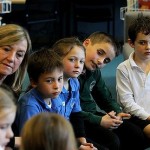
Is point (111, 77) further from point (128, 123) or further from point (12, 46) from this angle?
point (12, 46)

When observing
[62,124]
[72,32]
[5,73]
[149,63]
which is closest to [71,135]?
[62,124]

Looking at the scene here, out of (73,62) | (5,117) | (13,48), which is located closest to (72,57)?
(73,62)

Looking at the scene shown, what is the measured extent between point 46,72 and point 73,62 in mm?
217

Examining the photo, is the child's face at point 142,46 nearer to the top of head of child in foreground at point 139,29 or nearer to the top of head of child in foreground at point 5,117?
the top of head of child in foreground at point 139,29

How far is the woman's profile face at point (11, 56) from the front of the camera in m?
1.72

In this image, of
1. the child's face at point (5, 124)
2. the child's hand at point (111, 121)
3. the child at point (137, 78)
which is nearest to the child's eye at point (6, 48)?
the child's face at point (5, 124)

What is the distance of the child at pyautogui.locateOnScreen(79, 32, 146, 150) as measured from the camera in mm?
2046

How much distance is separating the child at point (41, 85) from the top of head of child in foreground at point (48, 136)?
651 mm

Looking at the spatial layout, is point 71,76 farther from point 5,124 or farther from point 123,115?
point 5,124

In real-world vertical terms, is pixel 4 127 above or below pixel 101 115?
above

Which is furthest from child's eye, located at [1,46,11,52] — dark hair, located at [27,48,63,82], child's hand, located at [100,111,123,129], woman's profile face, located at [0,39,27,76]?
child's hand, located at [100,111,123,129]

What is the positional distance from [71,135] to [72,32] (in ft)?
16.0

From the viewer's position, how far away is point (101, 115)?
7.26ft

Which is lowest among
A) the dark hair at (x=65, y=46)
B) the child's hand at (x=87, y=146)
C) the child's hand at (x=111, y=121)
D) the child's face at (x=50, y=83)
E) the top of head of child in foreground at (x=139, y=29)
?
the child's hand at (x=87, y=146)
